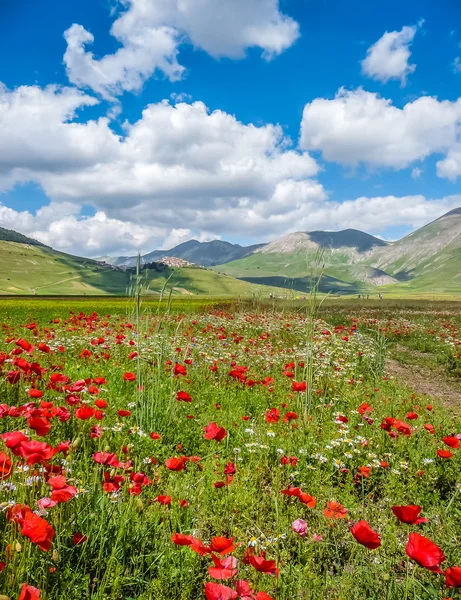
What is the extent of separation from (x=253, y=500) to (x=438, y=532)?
5.99ft

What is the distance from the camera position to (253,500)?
390 cm

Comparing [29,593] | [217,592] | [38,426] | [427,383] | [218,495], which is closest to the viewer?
[29,593]

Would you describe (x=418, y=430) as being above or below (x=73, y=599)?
below

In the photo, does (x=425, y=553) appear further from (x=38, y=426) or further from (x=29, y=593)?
(x=38, y=426)

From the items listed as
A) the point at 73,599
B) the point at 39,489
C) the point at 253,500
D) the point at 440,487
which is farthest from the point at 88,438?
the point at 440,487

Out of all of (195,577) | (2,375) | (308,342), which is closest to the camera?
(195,577)

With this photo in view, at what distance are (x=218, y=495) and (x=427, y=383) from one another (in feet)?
37.1

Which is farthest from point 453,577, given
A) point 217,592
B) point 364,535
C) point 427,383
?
point 427,383

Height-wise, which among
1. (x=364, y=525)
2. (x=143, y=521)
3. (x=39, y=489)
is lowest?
(x=143, y=521)

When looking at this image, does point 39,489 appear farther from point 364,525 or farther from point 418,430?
point 418,430

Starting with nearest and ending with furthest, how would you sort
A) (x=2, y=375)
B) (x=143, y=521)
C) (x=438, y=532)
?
(x=143, y=521), (x=438, y=532), (x=2, y=375)

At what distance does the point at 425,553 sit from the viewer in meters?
1.78

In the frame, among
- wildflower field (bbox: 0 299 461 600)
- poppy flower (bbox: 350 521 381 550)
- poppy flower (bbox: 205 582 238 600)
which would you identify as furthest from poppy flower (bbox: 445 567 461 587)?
poppy flower (bbox: 205 582 238 600)

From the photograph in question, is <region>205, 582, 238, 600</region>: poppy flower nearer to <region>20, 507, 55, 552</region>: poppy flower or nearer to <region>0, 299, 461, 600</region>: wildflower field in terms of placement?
<region>0, 299, 461, 600</region>: wildflower field
